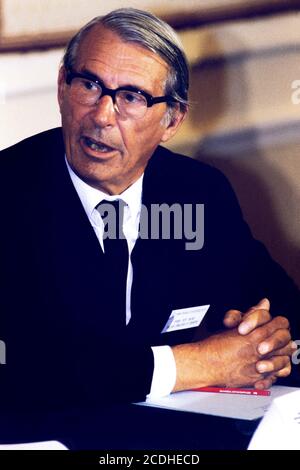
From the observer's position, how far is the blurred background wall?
7.14 ft

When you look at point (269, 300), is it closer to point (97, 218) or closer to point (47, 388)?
point (97, 218)

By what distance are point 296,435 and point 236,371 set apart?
1.30 feet

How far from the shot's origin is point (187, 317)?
2.31 m

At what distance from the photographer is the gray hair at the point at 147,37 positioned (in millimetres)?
2059

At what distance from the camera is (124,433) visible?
5.08 feet

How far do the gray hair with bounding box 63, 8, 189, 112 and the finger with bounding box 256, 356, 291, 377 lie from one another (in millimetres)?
786

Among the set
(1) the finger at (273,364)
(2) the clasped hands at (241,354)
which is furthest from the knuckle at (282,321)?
(1) the finger at (273,364)

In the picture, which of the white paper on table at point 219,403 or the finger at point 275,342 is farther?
the finger at point 275,342

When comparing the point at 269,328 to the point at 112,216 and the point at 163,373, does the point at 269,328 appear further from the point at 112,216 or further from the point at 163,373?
the point at 112,216

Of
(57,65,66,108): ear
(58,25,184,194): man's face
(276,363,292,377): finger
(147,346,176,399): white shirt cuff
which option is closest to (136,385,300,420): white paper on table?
(147,346,176,399): white shirt cuff

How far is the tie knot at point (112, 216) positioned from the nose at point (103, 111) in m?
0.24

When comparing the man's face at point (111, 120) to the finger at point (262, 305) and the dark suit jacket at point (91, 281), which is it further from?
the finger at point (262, 305)
